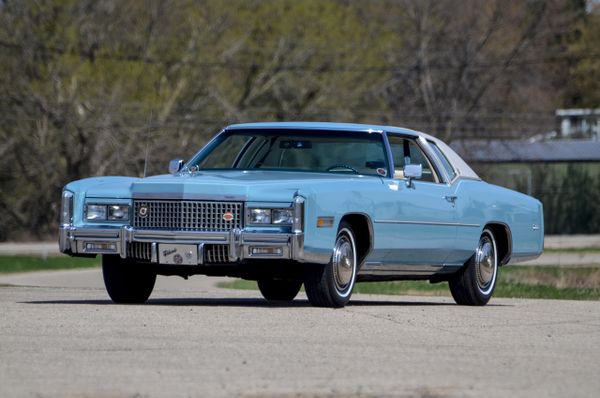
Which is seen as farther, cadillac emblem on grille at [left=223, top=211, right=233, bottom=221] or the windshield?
the windshield

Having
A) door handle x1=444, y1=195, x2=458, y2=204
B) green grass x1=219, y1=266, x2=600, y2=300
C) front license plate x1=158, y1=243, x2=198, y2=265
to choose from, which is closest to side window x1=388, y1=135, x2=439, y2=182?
door handle x1=444, y1=195, x2=458, y2=204

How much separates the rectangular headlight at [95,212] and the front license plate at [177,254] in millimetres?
701

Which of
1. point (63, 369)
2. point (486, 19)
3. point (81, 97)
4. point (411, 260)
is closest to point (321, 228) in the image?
point (411, 260)

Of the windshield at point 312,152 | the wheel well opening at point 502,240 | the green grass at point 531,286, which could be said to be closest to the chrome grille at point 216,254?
the windshield at point 312,152

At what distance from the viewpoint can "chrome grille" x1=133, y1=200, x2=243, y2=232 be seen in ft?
40.0

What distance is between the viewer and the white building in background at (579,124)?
76250mm

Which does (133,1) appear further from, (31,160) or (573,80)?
(573,80)

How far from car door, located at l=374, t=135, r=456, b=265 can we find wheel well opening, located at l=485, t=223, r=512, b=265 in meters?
1.11

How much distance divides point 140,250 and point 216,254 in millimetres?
694

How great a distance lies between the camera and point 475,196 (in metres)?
14.7

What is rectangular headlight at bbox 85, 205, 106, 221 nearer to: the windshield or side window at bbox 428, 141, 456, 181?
the windshield

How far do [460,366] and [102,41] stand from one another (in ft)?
150

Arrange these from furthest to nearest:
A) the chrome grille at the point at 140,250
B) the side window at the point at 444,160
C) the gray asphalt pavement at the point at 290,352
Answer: the side window at the point at 444,160
the chrome grille at the point at 140,250
the gray asphalt pavement at the point at 290,352

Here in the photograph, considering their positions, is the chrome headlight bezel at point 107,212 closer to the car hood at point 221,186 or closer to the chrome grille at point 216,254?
the car hood at point 221,186
